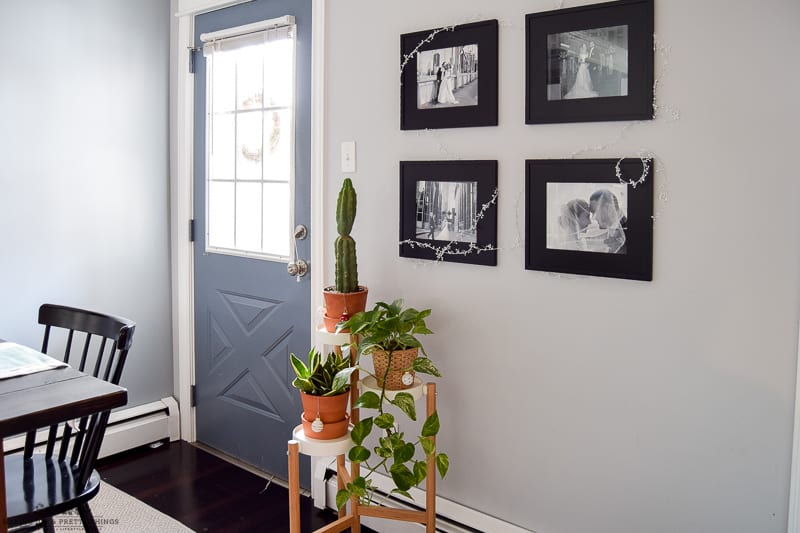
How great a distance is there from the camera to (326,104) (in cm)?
265

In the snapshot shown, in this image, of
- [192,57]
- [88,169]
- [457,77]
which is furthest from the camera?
[192,57]

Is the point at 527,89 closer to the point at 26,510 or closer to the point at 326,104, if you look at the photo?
the point at 326,104

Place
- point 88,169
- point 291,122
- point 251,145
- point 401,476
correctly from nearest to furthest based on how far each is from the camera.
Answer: point 401,476, point 291,122, point 251,145, point 88,169

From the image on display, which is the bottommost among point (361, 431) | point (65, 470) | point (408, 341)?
point (65, 470)

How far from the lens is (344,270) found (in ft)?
7.59

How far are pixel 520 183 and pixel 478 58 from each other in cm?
42

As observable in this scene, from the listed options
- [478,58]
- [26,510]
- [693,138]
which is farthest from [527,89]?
[26,510]

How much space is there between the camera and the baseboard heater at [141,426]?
3207 millimetres

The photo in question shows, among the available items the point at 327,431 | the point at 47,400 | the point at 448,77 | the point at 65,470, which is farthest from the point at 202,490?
the point at 448,77

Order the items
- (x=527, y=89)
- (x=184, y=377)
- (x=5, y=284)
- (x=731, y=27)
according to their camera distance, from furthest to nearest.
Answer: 1. (x=184, y=377)
2. (x=5, y=284)
3. (x=527, y=89)
4. (x=731, y=27)

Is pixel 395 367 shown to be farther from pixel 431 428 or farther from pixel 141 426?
pixel 141 426

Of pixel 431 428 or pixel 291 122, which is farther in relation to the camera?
pixel 291 122

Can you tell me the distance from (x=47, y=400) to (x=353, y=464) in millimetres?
964

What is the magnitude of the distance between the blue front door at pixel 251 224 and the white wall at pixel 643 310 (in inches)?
17.3
